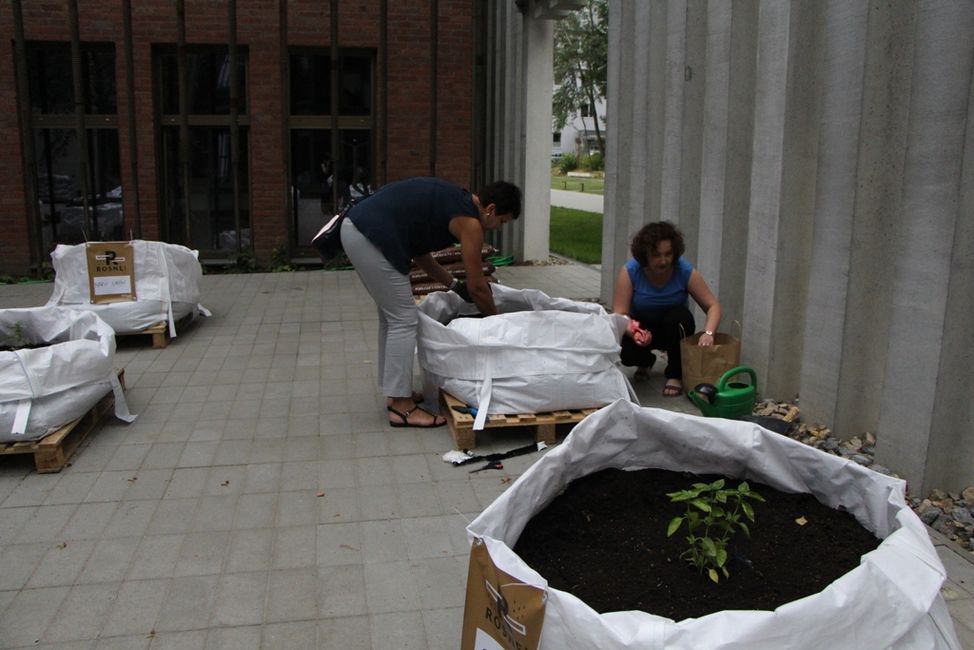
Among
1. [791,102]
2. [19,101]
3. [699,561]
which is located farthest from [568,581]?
[19,101]

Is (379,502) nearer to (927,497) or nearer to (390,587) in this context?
(390,587)

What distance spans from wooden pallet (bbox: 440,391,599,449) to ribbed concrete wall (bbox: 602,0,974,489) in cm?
143

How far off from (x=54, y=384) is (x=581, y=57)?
33.3 metres

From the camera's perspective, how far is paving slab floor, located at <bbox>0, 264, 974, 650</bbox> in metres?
3.24

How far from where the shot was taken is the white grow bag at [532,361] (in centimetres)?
497

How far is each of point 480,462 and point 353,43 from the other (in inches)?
356

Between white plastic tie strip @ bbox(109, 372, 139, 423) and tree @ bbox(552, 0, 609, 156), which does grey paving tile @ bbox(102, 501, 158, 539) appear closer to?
white plastic tie strip @ bbox(109, 372, 139, 423)

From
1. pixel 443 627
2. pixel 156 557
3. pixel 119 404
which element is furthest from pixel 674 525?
pixel 119 404

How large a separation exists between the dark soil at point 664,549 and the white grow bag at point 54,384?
10.3 feet

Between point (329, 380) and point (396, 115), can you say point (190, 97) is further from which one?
point (329, 380)

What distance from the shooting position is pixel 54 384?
478 centimetres

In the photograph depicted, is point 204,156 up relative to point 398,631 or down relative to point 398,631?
up

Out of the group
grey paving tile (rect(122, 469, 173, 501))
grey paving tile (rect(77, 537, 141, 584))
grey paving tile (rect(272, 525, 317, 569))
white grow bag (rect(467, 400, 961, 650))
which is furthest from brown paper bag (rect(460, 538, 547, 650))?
grey paving tile (rect(122, 469, 173, 501))

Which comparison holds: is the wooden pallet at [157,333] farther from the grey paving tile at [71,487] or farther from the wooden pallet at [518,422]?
the wooden pallet at [518,422]
